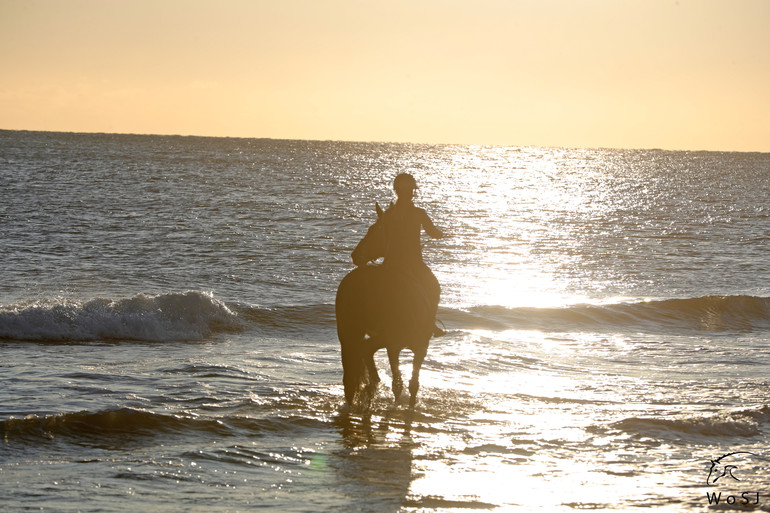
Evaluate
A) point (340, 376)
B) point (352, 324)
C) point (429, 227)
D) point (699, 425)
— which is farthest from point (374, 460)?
point (340, 376)

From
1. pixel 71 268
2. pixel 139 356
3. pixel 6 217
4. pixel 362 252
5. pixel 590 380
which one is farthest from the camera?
pixel 6 217

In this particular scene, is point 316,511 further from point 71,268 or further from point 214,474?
point 71,268

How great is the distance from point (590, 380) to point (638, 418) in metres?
2.63

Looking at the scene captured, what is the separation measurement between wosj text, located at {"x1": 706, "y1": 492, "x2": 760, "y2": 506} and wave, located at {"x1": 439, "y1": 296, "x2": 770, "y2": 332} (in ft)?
33.9

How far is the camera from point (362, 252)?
8.94 metres

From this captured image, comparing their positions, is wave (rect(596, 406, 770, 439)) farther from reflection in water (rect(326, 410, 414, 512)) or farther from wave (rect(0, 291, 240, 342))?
wave (rect(0, 291, 240, 342))

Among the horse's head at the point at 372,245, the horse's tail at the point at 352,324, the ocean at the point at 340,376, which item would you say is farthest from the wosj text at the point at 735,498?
the horse's head at the point at 372,245

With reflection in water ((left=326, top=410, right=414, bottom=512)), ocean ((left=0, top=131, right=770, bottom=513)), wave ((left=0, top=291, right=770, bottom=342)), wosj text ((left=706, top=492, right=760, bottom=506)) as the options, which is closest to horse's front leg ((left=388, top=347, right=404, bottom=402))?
ocean ((left=0, top=131, right=770, bottom=513))

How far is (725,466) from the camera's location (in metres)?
7.68

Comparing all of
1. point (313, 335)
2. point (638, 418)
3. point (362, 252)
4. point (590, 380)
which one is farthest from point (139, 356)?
point (638, 418)

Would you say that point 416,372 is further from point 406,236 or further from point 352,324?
point 406,236

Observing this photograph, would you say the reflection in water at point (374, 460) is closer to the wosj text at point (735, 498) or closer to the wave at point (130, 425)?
the wave at point (130, 425)

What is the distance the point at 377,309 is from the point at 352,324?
0.31 metres

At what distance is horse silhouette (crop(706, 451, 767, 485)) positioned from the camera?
24.0 ft
